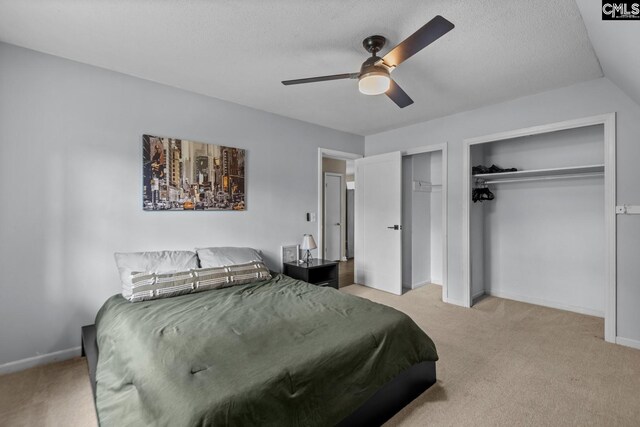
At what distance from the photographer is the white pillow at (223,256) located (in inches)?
117

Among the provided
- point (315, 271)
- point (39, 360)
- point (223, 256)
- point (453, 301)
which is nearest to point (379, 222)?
point (315, 271)

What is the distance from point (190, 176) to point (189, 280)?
45.8 inches

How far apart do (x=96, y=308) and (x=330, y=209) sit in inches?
191

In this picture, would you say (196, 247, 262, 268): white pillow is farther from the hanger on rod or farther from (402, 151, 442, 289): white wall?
the hanger on rod

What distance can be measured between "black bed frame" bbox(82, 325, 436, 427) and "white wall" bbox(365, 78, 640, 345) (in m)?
2.11

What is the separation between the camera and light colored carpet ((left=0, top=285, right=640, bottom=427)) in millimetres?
1845

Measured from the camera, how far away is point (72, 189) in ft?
8.39

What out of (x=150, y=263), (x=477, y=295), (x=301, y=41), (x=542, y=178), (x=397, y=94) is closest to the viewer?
(x=301, y=41)

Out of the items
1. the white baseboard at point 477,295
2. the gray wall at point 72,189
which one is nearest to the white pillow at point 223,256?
the gray wall at point 72,189

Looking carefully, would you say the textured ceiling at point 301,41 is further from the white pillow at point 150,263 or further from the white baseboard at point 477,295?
the white baseboard at point 477,295

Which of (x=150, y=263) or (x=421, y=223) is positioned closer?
(x=150, y=263)

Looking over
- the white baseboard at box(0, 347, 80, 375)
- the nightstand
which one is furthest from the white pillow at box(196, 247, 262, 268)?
the white baseboard at box(0, 347, 80, 375)

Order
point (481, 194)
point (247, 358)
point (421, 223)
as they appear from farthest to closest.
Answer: point (421, 223), point (481, 194), point (247, 358)

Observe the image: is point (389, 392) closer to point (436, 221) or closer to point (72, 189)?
point (72, 189)
